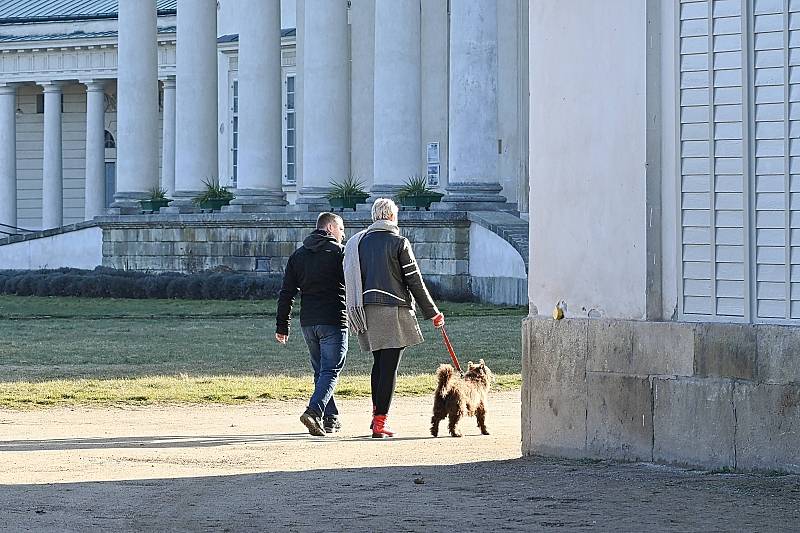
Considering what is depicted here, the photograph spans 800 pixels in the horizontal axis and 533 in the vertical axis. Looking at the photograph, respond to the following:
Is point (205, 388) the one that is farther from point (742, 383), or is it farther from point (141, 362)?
point (742, 383)

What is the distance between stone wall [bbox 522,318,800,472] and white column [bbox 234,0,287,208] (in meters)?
31.1

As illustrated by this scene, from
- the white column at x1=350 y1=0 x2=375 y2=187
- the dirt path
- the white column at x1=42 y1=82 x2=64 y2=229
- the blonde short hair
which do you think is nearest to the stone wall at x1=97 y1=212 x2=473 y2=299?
the white column at x1=350 y1=0 x2=375 y2=187

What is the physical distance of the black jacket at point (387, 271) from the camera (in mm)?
14766

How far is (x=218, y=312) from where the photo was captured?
35.5 m

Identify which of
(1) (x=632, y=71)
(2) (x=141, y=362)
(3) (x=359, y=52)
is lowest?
(2) (x=141, y=362)

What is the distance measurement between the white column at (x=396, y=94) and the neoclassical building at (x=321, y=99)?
0.08 feet

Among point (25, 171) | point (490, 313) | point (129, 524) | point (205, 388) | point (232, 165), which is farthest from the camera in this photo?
A: point (25, 171)

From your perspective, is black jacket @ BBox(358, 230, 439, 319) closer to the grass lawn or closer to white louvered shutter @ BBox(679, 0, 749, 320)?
white louvered shutter @ BBox(679, 0, 749, 320)

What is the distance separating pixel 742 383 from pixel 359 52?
38008mm

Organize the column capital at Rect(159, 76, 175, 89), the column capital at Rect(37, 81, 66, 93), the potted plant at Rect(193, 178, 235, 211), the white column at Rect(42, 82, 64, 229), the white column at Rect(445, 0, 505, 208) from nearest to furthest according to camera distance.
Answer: the white column at Rect(445, 0, 505, 208)
the potted plant at Rect(193, 178, 235, 211)
the column capital at Rect(159, 76, 175, 89)
the white column at Rect(42, 82, 64, 229)
the column capital at Rect(37, 81, 66, 93)

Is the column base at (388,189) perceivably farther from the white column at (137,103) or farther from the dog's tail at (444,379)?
the dog's tail at (444,379)

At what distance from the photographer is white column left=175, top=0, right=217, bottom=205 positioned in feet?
154

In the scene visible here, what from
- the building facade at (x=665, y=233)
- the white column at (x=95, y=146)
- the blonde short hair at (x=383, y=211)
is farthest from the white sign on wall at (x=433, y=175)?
the building facade at (x=665, y=233)

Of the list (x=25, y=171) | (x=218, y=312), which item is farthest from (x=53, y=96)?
(x=218, y=312)
